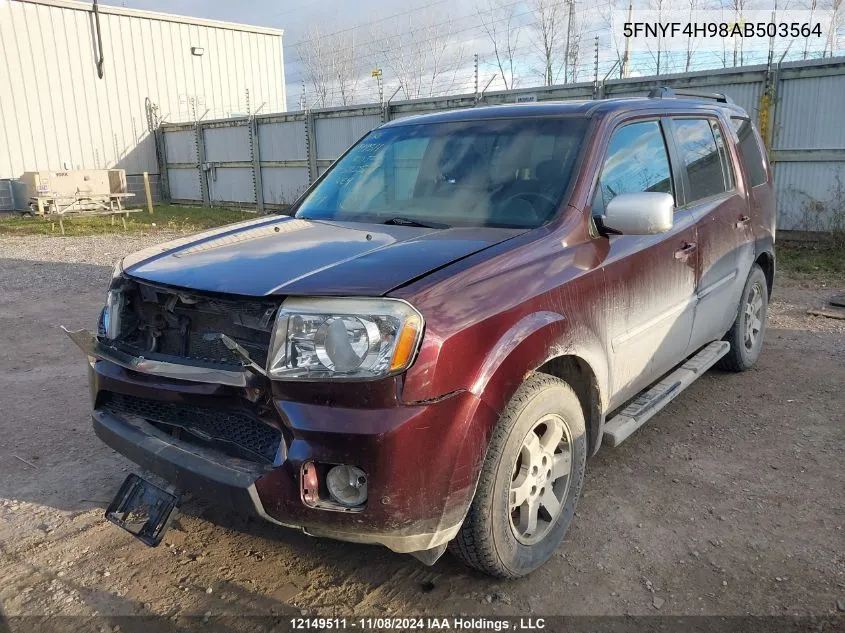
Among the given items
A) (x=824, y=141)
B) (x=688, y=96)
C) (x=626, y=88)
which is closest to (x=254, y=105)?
(x=626, y=88)

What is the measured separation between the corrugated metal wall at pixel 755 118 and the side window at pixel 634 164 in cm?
308

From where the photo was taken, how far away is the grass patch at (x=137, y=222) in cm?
1583

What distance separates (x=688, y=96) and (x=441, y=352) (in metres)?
3.43

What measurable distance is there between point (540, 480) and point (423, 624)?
728 millimetres

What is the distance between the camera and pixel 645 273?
3.39 meters

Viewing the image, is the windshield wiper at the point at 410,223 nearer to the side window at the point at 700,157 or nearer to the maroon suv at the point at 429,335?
the maroon suv at the point at 429,335

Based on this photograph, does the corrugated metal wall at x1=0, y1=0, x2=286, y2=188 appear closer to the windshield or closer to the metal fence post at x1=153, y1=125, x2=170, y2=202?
the metal fence post at x1=153, y1=125, x2=170, y2=202

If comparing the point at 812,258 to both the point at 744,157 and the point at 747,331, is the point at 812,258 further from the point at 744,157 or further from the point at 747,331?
the point at 744,157

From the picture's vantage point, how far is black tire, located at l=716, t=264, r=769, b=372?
4.89 meters

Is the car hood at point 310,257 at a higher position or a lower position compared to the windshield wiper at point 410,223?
lower

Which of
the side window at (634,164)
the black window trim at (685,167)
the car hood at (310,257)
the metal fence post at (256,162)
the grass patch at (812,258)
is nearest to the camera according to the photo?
the car hood at (310,257)

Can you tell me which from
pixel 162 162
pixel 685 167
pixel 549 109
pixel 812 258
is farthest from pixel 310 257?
pixel 162 162

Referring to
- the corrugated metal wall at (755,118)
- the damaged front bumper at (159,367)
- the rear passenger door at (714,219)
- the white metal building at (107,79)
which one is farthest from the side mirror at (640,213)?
the white metal building at (107,79)

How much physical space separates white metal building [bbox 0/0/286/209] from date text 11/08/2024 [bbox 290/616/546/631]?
882 inches
